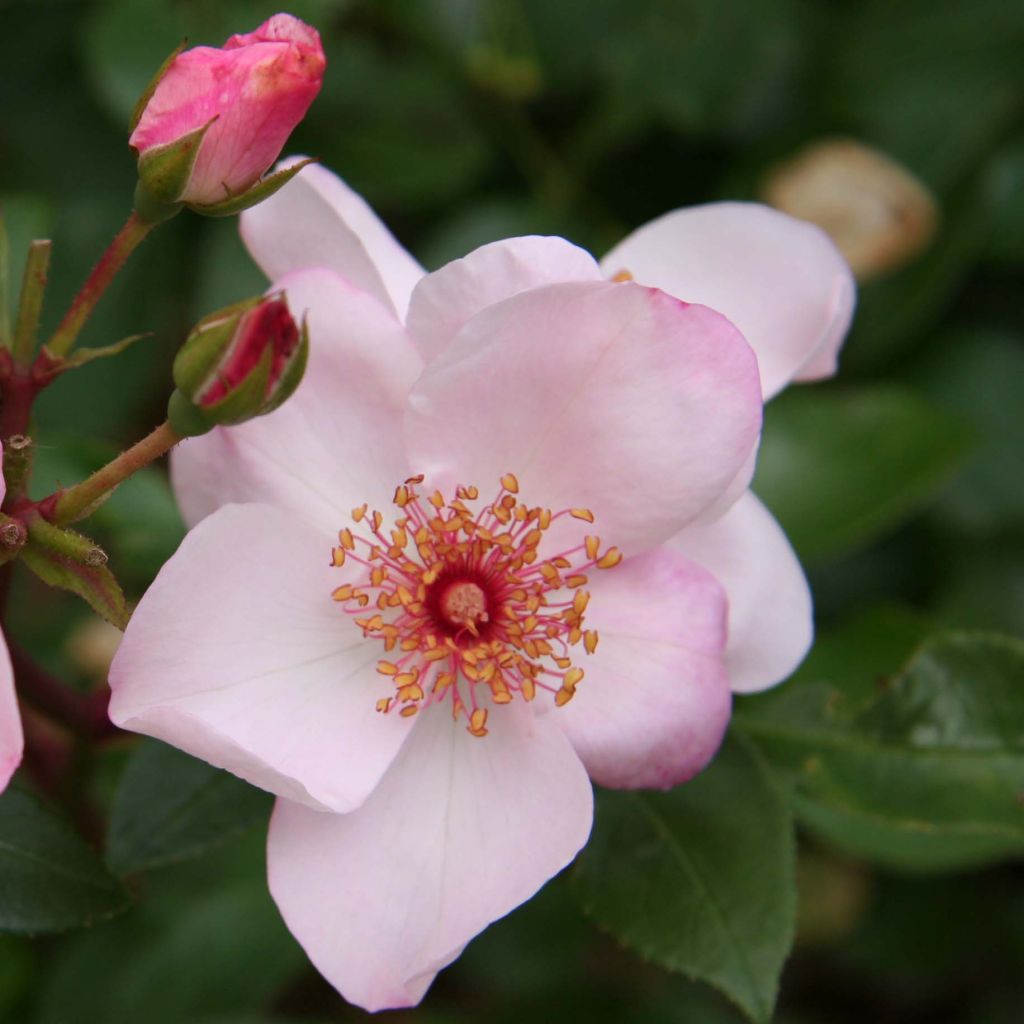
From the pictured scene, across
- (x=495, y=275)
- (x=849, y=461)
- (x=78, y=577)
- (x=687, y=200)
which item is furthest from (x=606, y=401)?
(x=687, y=200)

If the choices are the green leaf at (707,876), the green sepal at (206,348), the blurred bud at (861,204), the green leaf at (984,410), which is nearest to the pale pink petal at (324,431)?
the green sepal at (206,348)

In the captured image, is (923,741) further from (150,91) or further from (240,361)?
(150,91)

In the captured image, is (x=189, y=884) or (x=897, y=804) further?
(x=189, y=884)

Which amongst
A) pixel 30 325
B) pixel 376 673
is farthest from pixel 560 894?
pixel 30 325

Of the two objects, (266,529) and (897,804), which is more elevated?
(266,529)

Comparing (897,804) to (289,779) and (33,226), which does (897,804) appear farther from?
(33,226)

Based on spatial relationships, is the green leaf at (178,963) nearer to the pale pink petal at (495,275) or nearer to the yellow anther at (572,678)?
the yellow anther at (572,678)

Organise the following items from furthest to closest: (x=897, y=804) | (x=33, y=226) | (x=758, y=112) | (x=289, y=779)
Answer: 1. (x=758, y=112)
2. (x=33, y=226)
3. (x=897, y=804)
4. (x=289, y=779)
